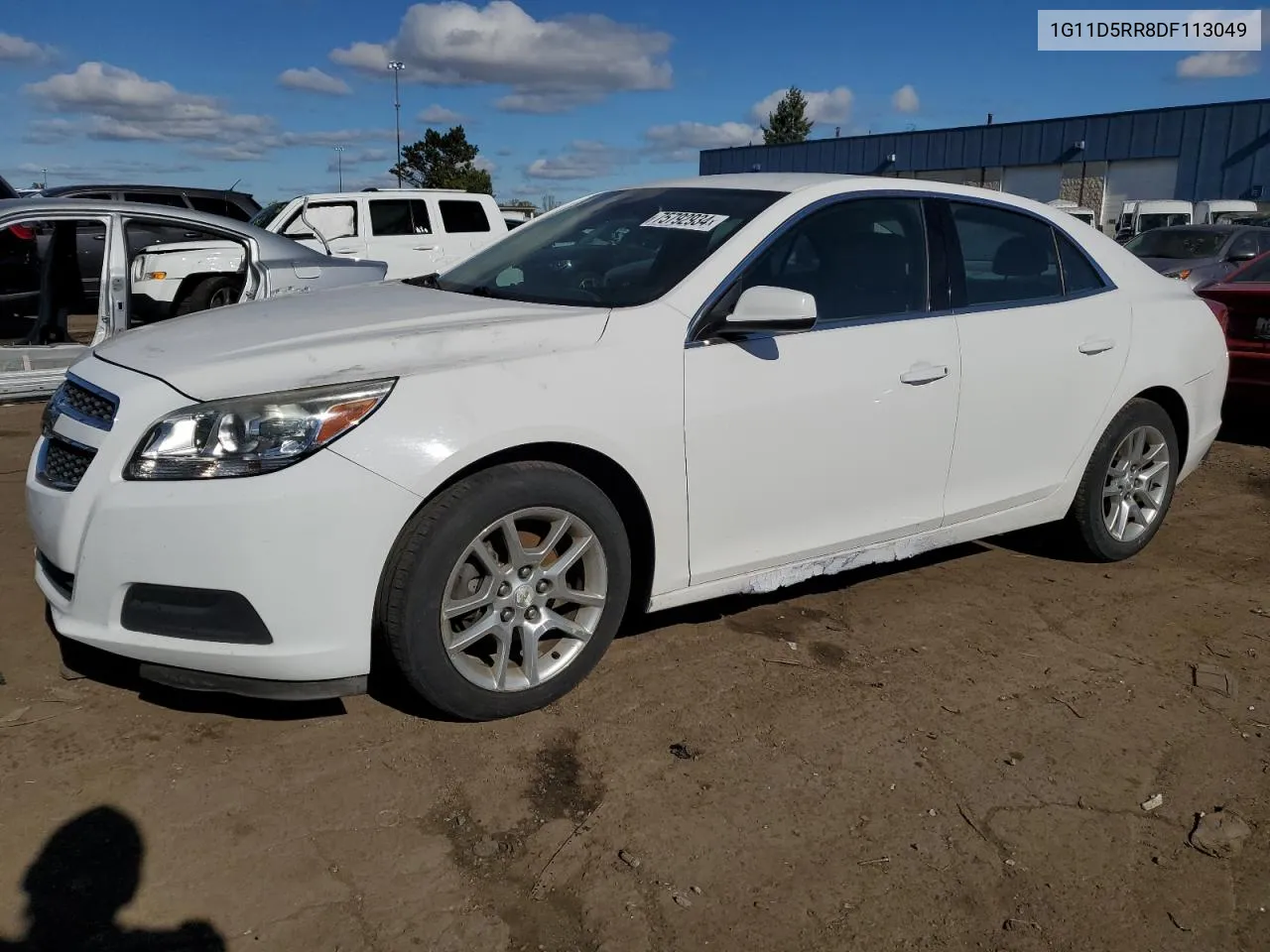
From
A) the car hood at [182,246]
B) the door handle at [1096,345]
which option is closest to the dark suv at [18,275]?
the car hood at [182,246]

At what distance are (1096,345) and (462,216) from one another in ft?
36.8

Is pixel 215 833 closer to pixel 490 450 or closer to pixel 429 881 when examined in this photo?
pixel 429 881

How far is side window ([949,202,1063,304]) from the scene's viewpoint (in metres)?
4.06

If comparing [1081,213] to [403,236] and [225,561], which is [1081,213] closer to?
[403,236]

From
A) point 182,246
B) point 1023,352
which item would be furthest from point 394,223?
point 1023,352

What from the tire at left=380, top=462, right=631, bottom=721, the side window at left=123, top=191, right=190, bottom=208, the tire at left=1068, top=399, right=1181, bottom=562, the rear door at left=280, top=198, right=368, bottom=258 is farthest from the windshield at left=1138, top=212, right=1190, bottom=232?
the tire at left=380, top=462, right=631, bottom=721

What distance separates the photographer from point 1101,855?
263 centimetres

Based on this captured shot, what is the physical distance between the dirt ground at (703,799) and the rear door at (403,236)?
10.1 m

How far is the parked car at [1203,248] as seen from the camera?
12430 mm

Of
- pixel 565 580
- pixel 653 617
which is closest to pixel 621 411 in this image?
pixel 565 580

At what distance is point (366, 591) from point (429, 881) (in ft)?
2.46

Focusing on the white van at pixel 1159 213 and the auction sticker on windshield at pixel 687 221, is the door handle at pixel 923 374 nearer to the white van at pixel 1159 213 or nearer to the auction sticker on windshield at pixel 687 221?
the auction sticker on windshield at pixel 687 221

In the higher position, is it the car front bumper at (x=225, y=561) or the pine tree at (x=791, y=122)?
the pine tree at (x=791, y=122)

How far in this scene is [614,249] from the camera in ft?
12.5
